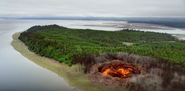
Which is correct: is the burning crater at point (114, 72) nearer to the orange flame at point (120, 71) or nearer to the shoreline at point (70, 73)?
the orange flame at point (120, 71)

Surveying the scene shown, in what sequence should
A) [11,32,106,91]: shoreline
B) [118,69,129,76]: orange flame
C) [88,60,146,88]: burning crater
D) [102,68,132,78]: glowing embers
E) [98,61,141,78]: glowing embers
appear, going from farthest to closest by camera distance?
[118,69,129,76]: orange flame → [98,61,141,78]: glowing embers → [102,68,132,78]: glowing embers → [88,60,146,88]: burning crater → [11,32,106,91]: shoreline

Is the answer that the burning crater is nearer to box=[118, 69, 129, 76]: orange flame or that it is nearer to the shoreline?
box=[118, 69, 129, 76]: orange flame

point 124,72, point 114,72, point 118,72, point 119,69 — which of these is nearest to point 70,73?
point 114,72

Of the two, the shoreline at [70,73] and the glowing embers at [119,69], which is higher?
the glowing embers at [119,69]

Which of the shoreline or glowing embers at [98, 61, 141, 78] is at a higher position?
glowing embers at [98, 61, 141, 78]

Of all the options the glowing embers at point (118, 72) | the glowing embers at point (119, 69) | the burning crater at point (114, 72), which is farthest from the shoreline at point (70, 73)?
the glowing embers at point (118, 72)

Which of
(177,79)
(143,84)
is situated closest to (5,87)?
(143,84)

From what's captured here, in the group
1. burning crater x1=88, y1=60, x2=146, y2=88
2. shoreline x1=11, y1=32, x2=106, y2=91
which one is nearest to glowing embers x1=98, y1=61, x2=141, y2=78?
burning crater x1=88, y1=60, x2=146, y2=88

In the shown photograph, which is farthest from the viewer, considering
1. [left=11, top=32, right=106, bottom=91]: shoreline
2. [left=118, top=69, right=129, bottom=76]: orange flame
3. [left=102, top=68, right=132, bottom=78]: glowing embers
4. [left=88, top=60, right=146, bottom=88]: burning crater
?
[left=118, top=69, right=129, bottom=76]: orange flame
